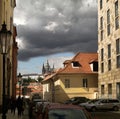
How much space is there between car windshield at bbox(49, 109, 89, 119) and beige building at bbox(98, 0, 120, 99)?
152ft

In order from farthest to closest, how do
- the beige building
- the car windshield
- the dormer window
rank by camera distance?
1. the dormer window
2. the beige building
3. the car windshield

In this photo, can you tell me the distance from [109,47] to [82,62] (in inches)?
708

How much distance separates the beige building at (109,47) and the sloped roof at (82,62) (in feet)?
31.4

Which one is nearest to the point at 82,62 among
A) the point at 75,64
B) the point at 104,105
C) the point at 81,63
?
the point at 81,63

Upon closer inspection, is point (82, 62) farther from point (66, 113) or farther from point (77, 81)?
point (66, 113)

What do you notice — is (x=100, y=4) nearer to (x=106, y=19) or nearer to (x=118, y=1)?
(x=106, y=19)

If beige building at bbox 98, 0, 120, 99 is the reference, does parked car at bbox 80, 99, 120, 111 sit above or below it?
below

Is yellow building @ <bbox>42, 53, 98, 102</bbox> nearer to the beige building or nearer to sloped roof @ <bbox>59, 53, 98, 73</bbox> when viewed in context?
sloped roof @ <bbox>59, 53, 98, 73</bbox>

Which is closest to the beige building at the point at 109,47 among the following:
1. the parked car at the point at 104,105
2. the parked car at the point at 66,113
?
the parked car at the point at 104,105

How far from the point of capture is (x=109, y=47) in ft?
217

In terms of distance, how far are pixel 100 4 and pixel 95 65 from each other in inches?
548

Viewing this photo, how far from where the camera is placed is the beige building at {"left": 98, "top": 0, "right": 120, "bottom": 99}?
6161 centimetres

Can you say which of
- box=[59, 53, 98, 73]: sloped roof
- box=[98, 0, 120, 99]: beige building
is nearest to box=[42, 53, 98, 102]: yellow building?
box=[59, 53, 98, 73]: sloped roof

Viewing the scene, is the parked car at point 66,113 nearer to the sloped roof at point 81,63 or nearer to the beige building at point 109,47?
the beige building at point 109,47
